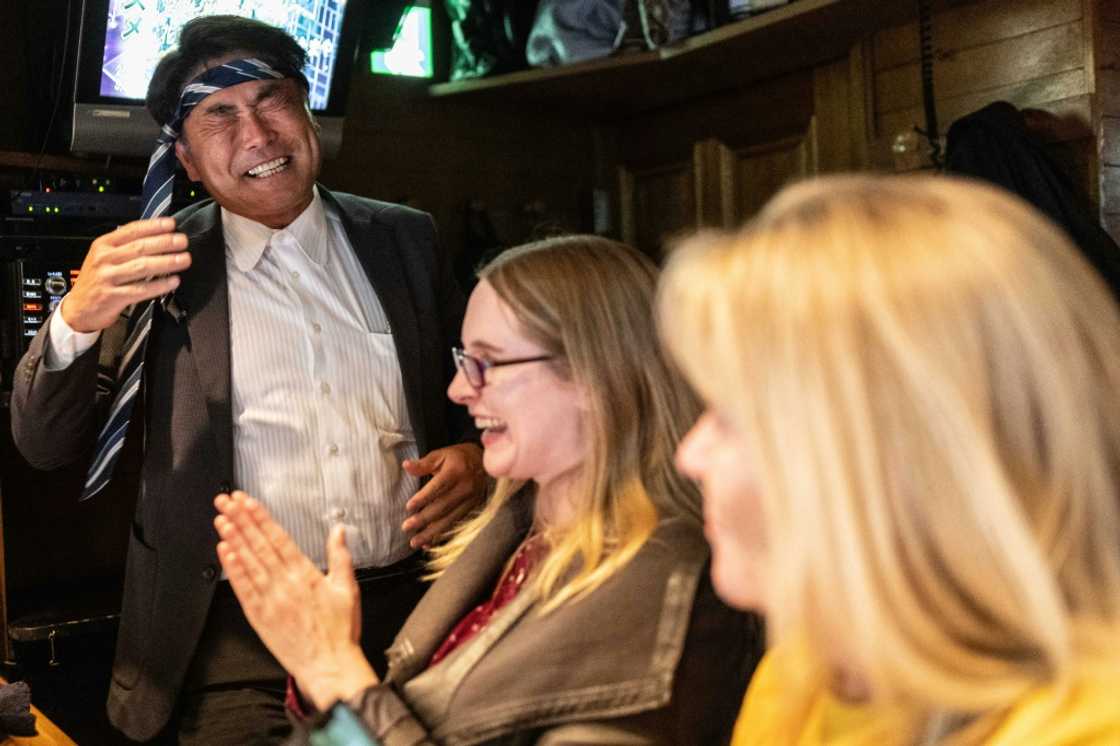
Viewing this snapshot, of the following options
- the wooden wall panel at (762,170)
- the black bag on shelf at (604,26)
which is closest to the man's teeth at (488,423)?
the black bag on shelf at (604,26)

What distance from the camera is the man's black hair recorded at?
2.08 meters

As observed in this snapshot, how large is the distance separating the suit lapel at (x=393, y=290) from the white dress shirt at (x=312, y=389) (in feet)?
0.06

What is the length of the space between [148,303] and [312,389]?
31 centimetres

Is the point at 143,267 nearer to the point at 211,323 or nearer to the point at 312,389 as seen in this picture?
the point at 211,323

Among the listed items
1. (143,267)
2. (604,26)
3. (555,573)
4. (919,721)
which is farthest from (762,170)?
(919,721)

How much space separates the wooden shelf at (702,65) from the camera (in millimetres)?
2795

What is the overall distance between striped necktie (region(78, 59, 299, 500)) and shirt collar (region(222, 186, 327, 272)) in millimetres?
121

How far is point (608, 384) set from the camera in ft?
4.84

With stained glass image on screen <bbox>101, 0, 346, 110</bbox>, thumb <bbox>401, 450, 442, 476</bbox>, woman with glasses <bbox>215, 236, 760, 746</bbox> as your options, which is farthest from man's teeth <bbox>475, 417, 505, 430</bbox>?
stained glass image on screen <bbox>101, 0, 346, 110</bbox>

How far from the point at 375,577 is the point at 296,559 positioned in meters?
0.67

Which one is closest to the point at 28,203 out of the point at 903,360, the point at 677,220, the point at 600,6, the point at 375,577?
the point at 375,577

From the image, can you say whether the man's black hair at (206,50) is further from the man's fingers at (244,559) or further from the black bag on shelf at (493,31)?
the black bag on shelf at (493,31)

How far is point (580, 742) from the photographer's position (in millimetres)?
1271

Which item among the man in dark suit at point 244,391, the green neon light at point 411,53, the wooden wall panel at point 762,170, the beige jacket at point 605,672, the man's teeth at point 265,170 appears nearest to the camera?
the beige jacket at point 605,672
